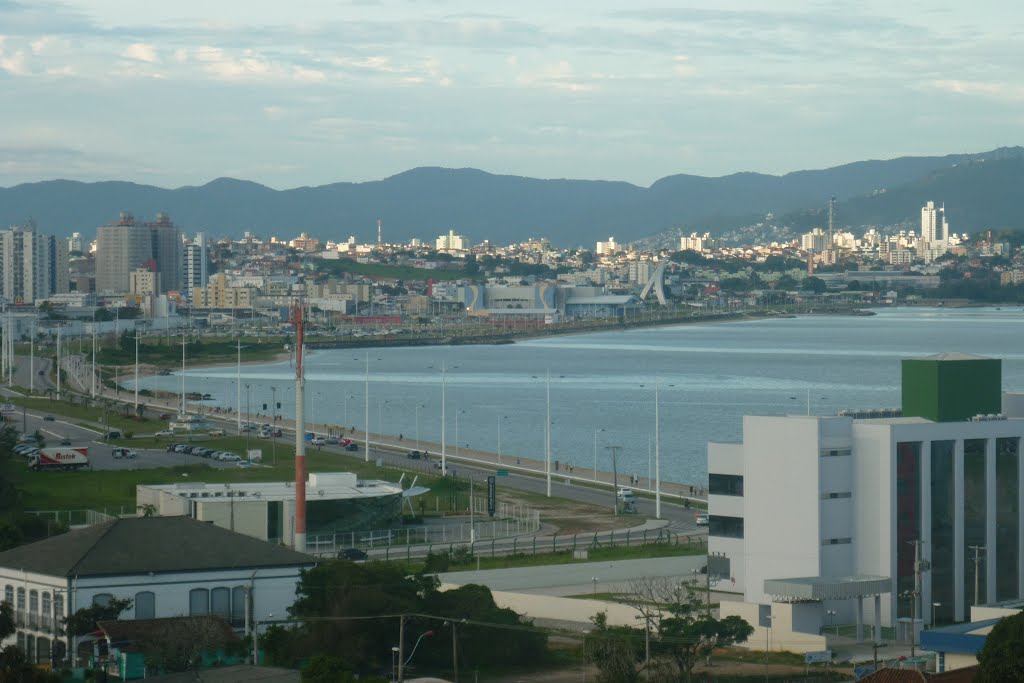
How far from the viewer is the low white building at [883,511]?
14914mm

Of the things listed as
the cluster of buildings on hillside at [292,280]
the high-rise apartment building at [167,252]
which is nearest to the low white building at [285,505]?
the cluster of buildings on hillside at [292,280]

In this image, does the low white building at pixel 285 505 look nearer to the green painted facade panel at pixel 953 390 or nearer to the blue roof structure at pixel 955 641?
the green painted facade panel at pixel 953 390

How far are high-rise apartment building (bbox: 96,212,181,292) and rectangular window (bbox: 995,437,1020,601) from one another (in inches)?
4306

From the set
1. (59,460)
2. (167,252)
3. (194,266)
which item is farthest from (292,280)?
(59,460)

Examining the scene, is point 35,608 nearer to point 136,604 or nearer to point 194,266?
point 136,604

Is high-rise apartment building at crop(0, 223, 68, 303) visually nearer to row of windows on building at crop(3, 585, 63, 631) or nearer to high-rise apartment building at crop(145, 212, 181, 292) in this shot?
high-rise apartment building at crop(145, 212, 181, 292)

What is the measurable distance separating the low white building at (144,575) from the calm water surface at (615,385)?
1841cm

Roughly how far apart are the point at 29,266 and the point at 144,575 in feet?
354

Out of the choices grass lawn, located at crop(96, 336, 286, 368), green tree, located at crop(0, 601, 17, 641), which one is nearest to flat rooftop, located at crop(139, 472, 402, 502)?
green tree, located at crop(0, 601, 17, 641)

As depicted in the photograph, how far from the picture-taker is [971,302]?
491 feet

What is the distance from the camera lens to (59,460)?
26.6 m

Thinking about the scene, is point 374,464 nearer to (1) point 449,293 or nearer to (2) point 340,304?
(2) point 340,304

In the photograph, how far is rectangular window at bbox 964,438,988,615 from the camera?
15.2m

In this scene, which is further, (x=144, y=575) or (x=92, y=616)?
(x=144, y=575)
